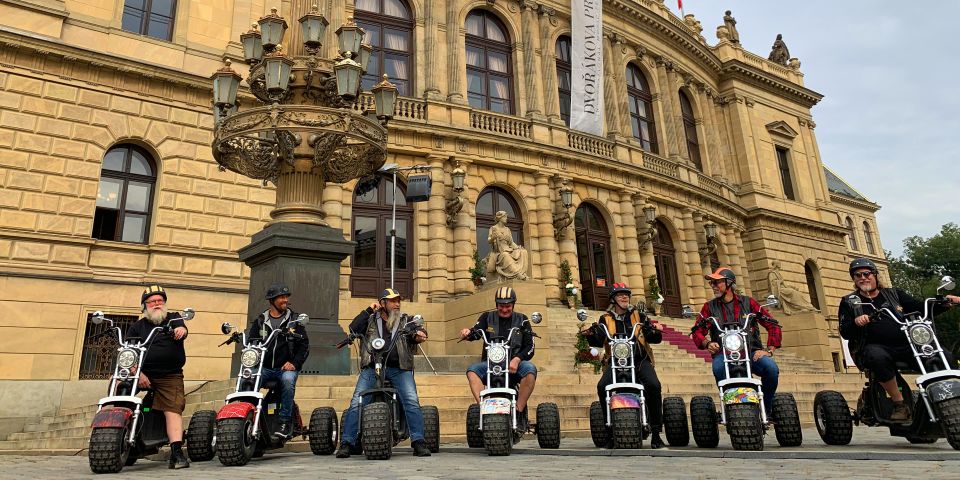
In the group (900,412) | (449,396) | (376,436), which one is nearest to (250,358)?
(376,436)

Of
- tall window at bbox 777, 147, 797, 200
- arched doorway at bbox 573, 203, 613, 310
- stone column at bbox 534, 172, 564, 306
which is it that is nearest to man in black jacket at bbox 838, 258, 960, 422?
stone column at bbox 534, 172, 564, 306

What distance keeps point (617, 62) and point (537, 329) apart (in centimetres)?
1682

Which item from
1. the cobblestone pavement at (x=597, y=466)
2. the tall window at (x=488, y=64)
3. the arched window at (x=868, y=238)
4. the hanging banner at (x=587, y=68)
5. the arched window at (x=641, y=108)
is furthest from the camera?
the arched window at (x=868, y=238)

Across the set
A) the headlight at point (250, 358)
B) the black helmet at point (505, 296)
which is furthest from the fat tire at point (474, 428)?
the headlight at point (250, 358)

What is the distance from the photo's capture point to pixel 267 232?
10133mm

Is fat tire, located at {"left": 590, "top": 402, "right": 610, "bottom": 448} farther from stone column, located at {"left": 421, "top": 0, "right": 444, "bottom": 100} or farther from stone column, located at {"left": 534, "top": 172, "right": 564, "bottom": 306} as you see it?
stone column, located at {"left": 421, "top": 0, "right": 444, "bottom": 100}

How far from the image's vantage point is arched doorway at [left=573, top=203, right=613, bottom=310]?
23.1m

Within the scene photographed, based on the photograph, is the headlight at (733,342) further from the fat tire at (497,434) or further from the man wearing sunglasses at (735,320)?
the fat tire at (497,434)

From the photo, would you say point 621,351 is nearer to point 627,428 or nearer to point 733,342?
point 627,428

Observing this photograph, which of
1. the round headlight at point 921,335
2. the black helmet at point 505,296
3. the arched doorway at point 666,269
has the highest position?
the arched doorway at point 666,269

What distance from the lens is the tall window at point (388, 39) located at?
2178 centimetres

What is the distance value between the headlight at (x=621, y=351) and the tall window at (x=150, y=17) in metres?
17.2

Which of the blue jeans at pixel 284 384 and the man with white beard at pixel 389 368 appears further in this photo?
the blue jeans at pixel 284 384

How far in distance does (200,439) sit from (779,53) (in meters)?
40.4
